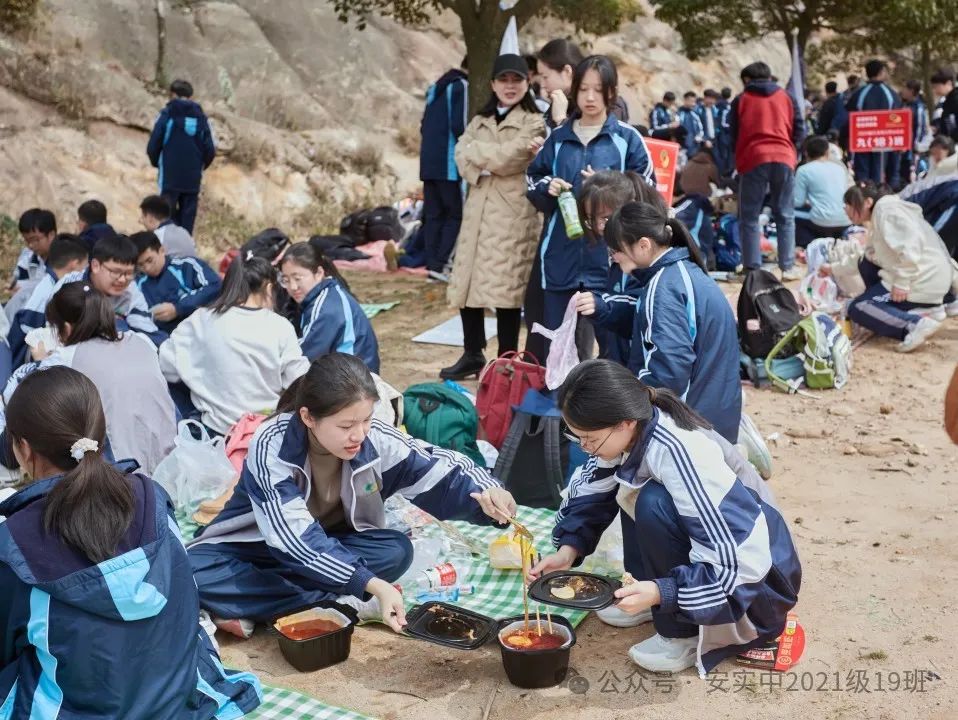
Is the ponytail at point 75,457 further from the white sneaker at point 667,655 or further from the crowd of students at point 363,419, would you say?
the white sneaker at point 667,655

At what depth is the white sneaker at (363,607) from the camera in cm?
369

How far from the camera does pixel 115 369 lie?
4527 mm

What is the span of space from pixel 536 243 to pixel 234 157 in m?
8.57

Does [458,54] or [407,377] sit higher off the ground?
[458,54]

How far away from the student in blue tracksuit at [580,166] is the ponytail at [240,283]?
55.3 inches

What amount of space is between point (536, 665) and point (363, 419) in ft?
2.91

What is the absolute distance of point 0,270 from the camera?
10.2 metres

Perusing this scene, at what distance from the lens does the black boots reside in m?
6.41

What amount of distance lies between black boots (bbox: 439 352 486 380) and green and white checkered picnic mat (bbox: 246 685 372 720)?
329 centimetres

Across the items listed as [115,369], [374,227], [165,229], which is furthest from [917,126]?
[115,369]

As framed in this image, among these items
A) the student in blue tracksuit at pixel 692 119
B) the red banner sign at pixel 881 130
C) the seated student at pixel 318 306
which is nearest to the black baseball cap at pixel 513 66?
the seated student at pixel 318 306

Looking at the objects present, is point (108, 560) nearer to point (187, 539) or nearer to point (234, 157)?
point (187, 539)

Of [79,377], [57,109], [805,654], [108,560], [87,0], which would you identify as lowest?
[805,654]

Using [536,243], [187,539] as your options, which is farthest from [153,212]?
[187,539]
